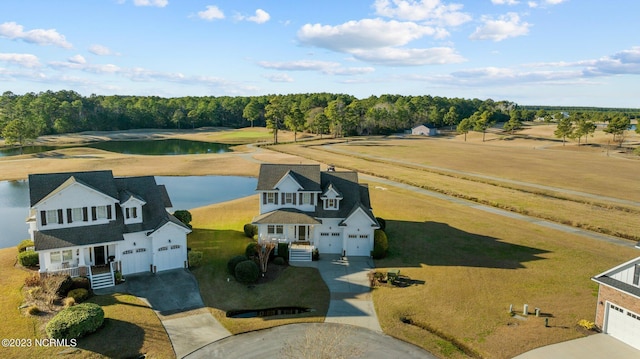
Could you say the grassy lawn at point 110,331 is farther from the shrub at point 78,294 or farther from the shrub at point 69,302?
the shrub at point 69,302

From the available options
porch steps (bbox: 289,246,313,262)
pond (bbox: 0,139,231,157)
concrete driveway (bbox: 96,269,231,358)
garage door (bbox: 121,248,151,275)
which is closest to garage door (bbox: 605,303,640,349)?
porch steps (bbox: 289,246,313,262)

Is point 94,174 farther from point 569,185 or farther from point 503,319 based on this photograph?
point 569,185

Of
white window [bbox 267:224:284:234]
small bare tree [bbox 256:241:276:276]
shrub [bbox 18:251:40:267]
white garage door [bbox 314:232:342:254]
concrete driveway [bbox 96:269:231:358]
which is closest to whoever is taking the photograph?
concrete driveway [bbox 96:269:231:358]

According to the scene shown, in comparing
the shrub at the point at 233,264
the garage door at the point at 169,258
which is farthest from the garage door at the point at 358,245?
the garage door at the point at 169,258

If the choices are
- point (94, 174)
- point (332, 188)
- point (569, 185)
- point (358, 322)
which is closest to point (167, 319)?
point (358, 322)

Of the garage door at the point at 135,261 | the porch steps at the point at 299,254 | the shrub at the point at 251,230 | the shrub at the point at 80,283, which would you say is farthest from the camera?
the shrub at the point at 251,230

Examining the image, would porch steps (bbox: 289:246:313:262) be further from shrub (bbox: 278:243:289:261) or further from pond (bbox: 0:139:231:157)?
pond (bbox: 0:139:231:157)

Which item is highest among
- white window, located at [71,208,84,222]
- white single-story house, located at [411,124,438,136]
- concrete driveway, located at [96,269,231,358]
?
white single-story house, located at [411,124,438,136]
